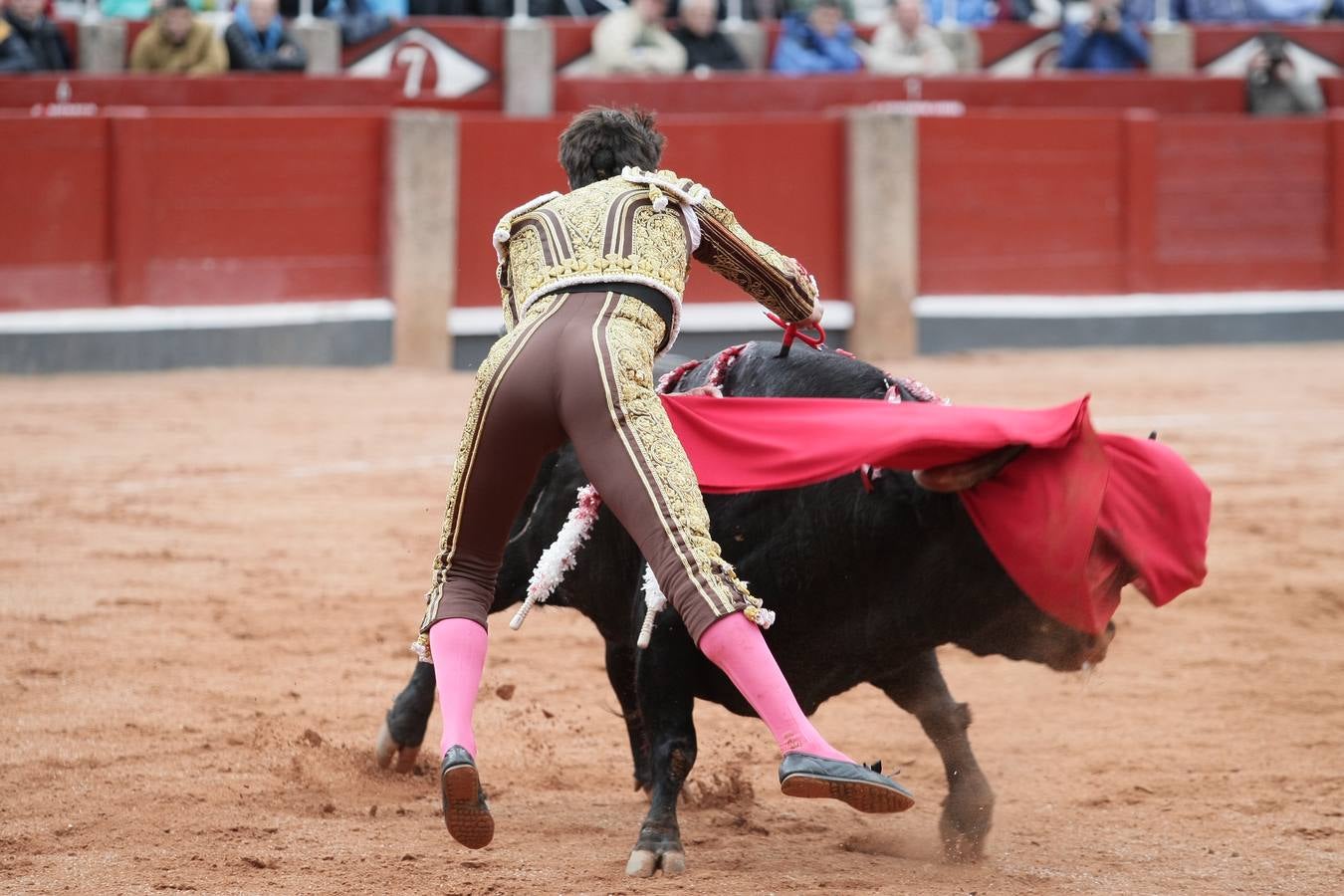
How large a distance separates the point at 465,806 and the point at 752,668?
0.42 metres

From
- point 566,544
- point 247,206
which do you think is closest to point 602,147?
point 566,544

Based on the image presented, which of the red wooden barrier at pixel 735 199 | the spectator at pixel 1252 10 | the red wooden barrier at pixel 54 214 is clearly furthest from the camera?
the spectator at pixel 1252 10

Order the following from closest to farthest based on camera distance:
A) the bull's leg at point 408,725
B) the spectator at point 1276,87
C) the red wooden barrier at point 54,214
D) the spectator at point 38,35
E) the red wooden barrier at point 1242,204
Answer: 1. the bull's leg at point 408,725
2. the red wooden barrier at point 54,214
3. the spectator at point 38,35
4. the red wooden barrier at point 1242,204
5. the spectator at point 1276,87

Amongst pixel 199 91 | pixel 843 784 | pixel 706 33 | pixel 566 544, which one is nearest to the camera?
pixel 843 784

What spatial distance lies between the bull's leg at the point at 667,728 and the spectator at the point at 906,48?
7.81 m

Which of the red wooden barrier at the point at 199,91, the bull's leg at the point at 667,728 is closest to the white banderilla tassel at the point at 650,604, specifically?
the bull's leg at the point at 667,728

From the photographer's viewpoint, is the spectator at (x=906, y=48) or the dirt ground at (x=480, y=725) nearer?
the dirt ground at (x=480, y=725)

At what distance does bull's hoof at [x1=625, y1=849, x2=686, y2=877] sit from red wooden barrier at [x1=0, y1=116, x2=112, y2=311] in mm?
6439

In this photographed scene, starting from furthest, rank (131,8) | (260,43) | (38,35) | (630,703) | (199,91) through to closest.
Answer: (131,8) → (260,43) → (199,91) → (38,35) → (630,703)

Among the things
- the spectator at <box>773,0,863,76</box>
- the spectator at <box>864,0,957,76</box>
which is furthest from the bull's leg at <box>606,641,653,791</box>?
the spectator at <box>864,0,957,76</box>

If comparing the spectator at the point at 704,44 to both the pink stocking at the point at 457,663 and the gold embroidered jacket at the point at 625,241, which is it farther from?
the pink stocking at the point at 457,663

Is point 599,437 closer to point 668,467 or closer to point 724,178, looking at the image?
point 668,467

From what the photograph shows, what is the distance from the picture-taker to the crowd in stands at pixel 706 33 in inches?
348

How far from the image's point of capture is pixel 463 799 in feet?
7.74
